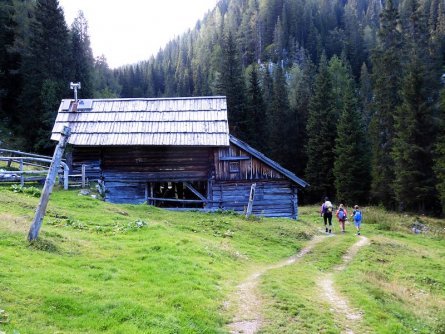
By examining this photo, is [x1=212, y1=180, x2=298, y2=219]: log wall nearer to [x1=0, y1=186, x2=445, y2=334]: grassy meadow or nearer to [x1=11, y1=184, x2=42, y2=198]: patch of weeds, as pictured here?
[x1=0, y1=186, x2=445, y2=334]: grassy meadow

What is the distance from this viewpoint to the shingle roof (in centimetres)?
2795

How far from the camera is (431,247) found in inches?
1030

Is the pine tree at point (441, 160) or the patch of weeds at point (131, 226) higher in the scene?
the pine tree at point (441, 160)

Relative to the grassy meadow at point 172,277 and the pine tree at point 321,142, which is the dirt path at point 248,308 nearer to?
the grassy meadow at point 172,277

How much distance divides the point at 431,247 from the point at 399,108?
22076 mm

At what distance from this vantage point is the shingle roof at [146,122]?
27953 mm

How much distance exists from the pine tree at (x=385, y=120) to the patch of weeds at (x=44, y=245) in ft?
133

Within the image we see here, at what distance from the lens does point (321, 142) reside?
55750 mm

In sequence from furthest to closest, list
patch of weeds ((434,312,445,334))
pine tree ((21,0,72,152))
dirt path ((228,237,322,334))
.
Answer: pine tree ((21,0,72,152)) < patch of weeds ((434,312,445,334)) < dirt path ((228,237,322,334))

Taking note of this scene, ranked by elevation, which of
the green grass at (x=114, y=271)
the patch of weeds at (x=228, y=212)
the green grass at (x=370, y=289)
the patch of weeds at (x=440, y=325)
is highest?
the patch of weeds at (x=228, y=212)

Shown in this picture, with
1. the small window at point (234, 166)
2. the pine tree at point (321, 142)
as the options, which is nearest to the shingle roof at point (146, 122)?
the small window at point (234, 166)

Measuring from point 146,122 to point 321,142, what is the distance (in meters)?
31.8

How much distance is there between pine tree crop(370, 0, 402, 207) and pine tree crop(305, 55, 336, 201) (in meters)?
6.05

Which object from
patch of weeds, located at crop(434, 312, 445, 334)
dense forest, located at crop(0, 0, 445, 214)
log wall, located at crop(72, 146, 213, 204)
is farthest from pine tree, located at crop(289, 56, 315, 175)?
patch of weeds, located at crop(434, 312, 445, 334)
